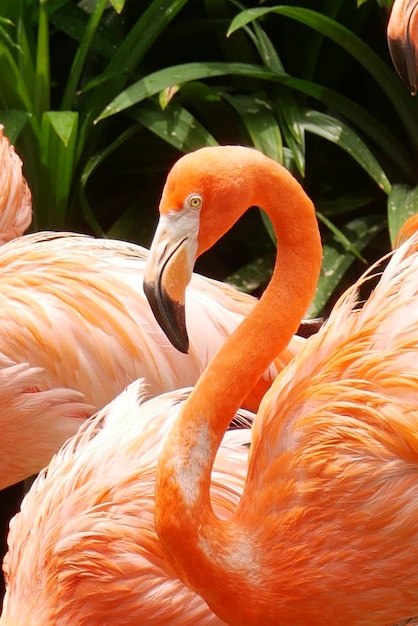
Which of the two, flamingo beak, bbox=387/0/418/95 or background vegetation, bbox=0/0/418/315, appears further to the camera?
background vegetation, bbox=0/0/418/315

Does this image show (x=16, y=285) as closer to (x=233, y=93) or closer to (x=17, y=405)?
(x=17, y=405)

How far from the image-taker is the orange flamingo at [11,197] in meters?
3.67

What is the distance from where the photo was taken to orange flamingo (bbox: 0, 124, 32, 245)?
367cm

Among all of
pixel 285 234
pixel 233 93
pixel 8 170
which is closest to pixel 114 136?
pixel 233 93

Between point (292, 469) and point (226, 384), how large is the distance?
8.3 inches

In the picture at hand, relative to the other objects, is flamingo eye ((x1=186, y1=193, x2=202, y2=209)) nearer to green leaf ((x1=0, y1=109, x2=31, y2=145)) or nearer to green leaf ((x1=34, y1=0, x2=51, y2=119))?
green leaf ((x1=0, y1=109, x2=31, y2=145))

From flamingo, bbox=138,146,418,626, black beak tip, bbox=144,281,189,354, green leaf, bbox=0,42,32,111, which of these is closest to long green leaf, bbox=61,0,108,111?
green leaf, bbox=0,42,32,111

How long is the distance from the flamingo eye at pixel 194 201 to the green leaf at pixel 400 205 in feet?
6.07

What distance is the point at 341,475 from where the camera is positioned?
215 centimetres

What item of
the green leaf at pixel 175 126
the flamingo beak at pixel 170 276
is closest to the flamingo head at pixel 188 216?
the flamingo beak at pixel 170 276

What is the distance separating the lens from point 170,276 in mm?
2021

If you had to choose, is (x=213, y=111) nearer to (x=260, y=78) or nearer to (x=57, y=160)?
(x=260, y=78)

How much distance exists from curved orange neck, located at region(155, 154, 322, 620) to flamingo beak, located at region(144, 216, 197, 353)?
14cm

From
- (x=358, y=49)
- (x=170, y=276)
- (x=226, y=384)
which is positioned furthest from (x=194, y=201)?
(x=358, y=49)
